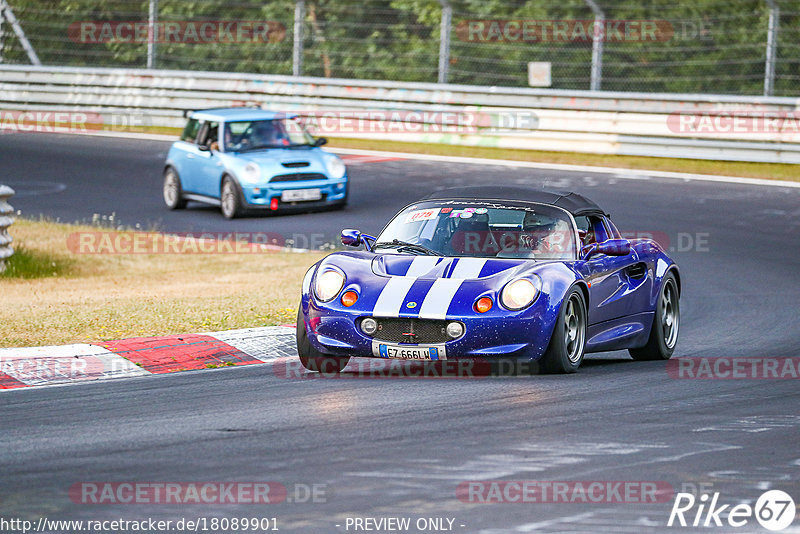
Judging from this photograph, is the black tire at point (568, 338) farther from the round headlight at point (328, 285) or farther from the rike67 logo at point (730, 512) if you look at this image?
the rike67 logo at point (730, 512)

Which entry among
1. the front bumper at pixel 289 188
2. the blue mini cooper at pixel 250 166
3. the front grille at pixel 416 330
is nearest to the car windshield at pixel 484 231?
the front grille at pixel 416 330

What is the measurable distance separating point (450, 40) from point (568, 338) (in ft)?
58.4

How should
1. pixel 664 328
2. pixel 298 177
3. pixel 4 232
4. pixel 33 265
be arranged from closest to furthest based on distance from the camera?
pixel 664 328 < pixel 4 232 < pixel 33 265 < pixel 298 177

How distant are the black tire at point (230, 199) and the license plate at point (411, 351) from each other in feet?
37.0

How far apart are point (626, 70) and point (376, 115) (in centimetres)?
475

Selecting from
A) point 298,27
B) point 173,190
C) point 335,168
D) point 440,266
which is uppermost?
point 298,27

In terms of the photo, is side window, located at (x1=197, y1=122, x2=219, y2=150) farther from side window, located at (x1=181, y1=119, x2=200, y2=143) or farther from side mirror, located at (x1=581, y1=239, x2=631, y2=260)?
side mirror, located at (x1=581, y1=239, x2=631, y2=260)

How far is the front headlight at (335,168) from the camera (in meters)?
20.3

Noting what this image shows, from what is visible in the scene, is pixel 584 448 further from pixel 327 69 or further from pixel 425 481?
pixel 327 69

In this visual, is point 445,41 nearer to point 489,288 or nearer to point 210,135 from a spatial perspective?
point 210,135

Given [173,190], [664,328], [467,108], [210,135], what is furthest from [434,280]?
[467,108]

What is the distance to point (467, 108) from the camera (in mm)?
25922

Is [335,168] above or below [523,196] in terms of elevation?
below

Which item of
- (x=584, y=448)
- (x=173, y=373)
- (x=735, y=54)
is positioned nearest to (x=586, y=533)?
(x=584, y=448)
